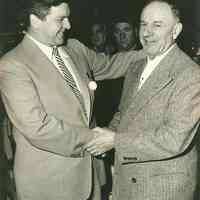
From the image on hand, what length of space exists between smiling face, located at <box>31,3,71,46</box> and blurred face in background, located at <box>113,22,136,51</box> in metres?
2.26

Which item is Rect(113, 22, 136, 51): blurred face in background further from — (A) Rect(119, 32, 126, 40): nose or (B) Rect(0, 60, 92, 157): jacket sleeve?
(B) Rect(0, 60, 92, 157): jacket sleeve

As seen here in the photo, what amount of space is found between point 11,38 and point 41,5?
1608mm

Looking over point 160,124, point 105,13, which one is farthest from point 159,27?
point 105,13

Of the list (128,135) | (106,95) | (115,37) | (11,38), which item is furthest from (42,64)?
(115,37)

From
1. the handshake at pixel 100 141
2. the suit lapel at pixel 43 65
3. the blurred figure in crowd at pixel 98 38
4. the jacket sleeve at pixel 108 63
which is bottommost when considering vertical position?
the handshake at pixel 100 141

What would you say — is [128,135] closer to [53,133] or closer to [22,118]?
[53,133]

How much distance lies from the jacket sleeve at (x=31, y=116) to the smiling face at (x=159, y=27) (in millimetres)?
770

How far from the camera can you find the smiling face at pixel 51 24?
2352 millimetres

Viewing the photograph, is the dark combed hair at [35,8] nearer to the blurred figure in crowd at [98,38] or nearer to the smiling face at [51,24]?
the smiling face at [51,24]

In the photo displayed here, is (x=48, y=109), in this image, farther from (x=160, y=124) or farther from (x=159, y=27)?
(x=159, y=27)

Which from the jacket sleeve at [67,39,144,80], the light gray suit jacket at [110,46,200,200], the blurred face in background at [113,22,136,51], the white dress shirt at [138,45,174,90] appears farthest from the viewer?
the blurred face in background at [113,22,136,51]

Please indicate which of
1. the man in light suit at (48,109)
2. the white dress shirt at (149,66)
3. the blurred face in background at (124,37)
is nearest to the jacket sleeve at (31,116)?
the man in light suit at (48,109)

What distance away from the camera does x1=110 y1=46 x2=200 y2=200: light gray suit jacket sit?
2160 millimetres

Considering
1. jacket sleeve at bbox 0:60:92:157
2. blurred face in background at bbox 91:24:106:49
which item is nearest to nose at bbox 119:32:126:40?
blurred face in background at bbox 91:24:106:49
